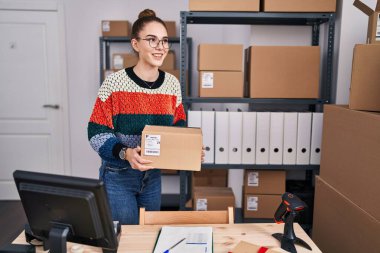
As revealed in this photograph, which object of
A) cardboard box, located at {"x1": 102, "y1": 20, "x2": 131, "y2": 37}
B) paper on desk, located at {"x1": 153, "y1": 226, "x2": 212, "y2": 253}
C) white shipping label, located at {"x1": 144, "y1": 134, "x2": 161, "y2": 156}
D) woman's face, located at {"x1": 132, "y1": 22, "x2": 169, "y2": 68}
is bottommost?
paper on desk, located at {"x1": 153, "y1": 226, "x2": 212, "y2": 253}

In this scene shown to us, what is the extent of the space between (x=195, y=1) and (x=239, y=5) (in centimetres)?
28

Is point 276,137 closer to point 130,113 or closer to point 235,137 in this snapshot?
point 235,137

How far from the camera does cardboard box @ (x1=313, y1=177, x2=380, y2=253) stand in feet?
4.37

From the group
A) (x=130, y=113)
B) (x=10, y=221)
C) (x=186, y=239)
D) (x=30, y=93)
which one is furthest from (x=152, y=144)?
(x=30, y=93)

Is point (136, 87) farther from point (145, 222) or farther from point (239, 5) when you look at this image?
point (239, 5)

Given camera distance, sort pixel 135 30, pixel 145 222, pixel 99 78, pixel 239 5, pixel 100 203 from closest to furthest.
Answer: pixel 100 203
pixel 145 222
pixel 135 30
pixel 239 5
pixel 99 78

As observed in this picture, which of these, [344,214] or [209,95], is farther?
[209,95]

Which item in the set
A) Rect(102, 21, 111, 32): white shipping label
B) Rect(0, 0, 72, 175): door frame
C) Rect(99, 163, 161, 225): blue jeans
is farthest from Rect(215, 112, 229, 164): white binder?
Rect(0, 0, 72, 175): door frame

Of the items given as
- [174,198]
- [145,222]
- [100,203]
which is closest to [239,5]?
[145,222]

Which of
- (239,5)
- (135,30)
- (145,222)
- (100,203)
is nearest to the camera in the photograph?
(100,203)

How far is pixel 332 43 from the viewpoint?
2.13 meters

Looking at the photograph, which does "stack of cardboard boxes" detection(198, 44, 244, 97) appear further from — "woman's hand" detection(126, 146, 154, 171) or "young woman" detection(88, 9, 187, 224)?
"woman's hand" detection(126, 146, 154, 171)

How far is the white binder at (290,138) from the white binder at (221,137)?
374 mm

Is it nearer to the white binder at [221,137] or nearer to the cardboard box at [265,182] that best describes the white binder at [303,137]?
the cardboard box at [265,182]
